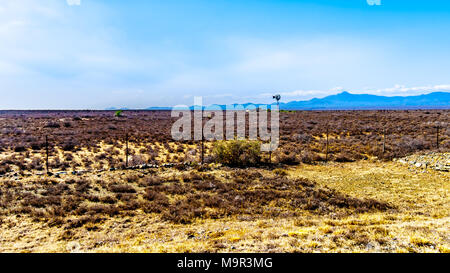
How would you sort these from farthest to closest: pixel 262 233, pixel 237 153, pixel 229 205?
pixel 237 153, pixel 229 205, pixel 262 233

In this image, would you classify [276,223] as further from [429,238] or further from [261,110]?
[261,110]

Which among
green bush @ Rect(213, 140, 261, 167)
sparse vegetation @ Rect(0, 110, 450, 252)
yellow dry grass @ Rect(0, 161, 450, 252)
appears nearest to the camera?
yellow dry grass @ Rect(0, 161, 450, 252)

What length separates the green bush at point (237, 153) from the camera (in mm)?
16703

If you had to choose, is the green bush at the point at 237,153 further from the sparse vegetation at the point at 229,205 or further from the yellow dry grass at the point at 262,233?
the yellow dry grass at the point at 262,233

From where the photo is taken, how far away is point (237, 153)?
16.8 m

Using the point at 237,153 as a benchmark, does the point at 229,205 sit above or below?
below

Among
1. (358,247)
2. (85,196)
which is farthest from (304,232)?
(85,196)

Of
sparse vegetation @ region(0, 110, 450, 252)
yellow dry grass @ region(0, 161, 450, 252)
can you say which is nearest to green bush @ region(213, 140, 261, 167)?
sparse vegetation @ region(0, 110, 450, 252)

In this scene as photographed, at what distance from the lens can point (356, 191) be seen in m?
11.3

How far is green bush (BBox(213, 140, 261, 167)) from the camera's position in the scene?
1670 centimetres

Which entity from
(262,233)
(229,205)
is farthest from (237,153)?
(262,233)

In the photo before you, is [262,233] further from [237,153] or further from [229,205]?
[237,153]

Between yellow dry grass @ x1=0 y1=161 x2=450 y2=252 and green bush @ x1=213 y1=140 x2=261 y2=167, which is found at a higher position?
green bush @ x1=213 y1=140 x2=261 y2=167

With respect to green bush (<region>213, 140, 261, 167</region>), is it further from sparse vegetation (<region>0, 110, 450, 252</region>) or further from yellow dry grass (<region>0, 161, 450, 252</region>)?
yellow dry grass (<region>0, 161, 450, 252</region>)
